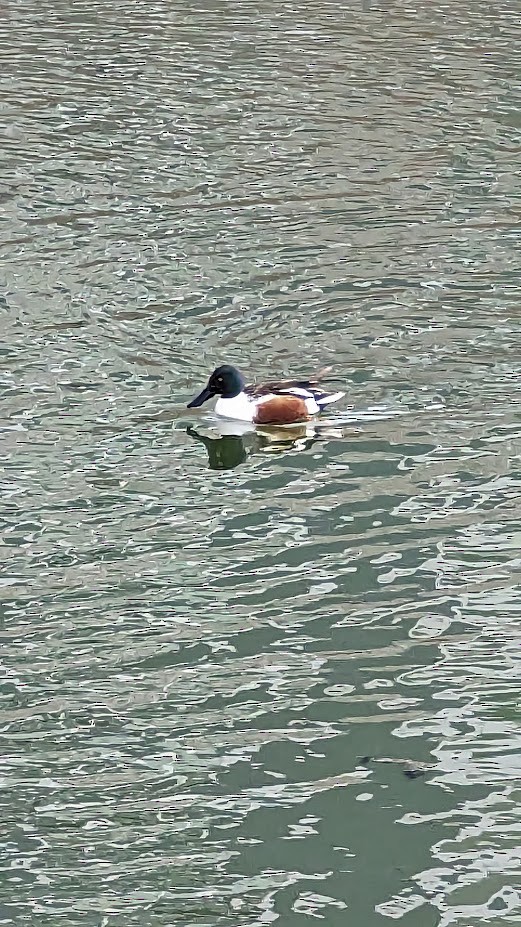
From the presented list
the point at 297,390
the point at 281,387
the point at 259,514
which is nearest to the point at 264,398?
the point at 281,387

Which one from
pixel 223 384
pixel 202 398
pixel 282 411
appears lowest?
pixel 282 411

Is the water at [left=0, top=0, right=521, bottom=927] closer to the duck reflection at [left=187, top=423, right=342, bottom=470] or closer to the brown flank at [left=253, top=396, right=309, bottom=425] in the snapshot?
the duck reflection at [left=187, top=423, right=342, bottom=470]

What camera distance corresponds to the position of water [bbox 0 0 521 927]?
8094mm

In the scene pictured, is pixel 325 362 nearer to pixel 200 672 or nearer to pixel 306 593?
pixel 306 593

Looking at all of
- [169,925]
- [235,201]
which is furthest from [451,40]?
[169,925]

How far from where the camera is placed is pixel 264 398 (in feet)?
40.7

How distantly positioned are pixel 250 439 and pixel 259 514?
151cm

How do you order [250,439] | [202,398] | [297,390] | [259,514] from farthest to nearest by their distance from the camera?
[250,439] < [202,398] < [297,390] < [259,514]

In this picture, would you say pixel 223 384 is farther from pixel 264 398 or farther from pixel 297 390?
pixel 297 390

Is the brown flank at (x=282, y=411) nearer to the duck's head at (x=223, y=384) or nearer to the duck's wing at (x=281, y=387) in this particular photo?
the duck's wing at (x=281, y=387)

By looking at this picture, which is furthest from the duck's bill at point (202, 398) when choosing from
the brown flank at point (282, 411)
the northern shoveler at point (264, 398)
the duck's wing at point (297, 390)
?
the brown flank at point (282, 411)

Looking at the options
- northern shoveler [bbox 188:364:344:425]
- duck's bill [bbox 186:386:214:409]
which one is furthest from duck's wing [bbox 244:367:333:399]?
duck's bill [bbox 186:386:214:409]

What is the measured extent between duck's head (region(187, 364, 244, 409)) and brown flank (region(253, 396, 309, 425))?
0.23m

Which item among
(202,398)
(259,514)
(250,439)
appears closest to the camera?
(259,514)
